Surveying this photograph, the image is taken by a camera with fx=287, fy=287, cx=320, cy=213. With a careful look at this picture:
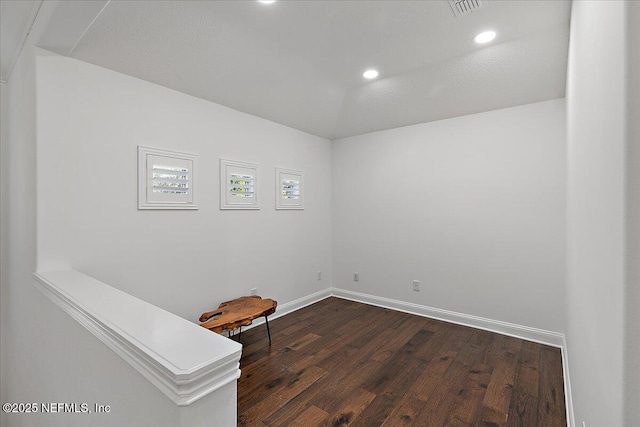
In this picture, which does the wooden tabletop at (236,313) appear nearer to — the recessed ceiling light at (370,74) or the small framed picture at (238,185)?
the small framed picture at (238,185)

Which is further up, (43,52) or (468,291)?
(43,52)

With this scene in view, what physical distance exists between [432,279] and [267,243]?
214cm

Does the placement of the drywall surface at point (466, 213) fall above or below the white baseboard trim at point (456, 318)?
above

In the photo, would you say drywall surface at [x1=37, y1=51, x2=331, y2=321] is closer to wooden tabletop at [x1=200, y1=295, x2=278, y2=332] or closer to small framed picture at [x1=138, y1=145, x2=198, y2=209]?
small framed picture at [x1=138, y1=145, x2=198, y2=209]

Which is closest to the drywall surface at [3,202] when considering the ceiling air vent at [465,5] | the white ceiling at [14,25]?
the white ceiling at [14,25]

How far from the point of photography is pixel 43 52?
6.69 ft

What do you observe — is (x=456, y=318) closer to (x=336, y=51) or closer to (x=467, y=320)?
(x=467, y=320)

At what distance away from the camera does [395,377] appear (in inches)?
93.2

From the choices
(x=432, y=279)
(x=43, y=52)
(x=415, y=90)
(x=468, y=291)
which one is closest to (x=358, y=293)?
(x=432, y=279)

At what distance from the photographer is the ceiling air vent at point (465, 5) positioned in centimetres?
194

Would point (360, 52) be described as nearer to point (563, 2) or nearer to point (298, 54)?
point (298, 54)

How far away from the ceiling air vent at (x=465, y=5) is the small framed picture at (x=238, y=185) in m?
2.41

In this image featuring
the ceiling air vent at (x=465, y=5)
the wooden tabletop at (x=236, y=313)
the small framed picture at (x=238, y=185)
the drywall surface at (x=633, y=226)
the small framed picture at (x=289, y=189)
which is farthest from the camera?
the small framed picture at (x=289, y=189)

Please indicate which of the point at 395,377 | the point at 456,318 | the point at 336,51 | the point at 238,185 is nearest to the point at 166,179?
the point at 238,185
